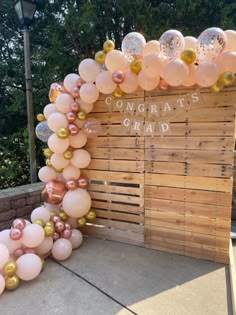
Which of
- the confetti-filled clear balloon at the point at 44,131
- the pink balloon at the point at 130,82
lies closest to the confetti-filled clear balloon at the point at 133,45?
the pink balloon at the point at 130,82

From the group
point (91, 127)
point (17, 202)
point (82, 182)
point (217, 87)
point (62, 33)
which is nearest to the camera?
point (217, 87)

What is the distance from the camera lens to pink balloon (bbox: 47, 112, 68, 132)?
2949 millimetres

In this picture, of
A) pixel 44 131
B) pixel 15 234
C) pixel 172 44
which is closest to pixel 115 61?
pixel 172 44

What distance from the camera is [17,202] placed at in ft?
10.8

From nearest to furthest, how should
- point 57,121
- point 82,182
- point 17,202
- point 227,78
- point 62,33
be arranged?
1. point 227,78
2. point 57,121
3. point 82,182
4. point 17,202
5. point 62,33

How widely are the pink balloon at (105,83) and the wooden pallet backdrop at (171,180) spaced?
0.30 metres

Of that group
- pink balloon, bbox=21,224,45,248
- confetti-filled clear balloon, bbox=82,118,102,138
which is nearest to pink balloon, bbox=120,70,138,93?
confetti-filled clear balloon, bbox=82,118,102,138

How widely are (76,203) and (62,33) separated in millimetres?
3231

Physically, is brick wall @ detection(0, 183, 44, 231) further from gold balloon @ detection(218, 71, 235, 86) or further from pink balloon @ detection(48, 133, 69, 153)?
gold balloon @ detection(218, 71, 235, 86)

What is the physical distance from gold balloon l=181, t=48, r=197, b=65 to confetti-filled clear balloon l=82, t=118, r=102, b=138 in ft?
3.91

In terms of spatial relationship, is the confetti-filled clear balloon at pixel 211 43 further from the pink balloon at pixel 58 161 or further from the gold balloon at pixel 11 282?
the gold balloon at pixel 11 282

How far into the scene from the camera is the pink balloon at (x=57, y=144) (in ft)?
9.75

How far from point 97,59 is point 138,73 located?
489mm

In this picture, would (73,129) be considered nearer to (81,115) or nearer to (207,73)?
(81,115)
